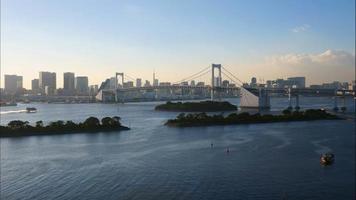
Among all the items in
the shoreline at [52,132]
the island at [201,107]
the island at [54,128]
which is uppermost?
the island at [201,107]

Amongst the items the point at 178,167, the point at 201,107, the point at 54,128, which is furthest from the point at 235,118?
the point at 178,167

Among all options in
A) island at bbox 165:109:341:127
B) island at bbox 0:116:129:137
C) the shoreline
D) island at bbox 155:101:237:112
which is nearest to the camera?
the shoreline

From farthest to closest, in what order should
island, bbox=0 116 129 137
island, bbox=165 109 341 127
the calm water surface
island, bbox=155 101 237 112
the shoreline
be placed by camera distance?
island, bbox=155 101 237 112 → island, bbox=165 109 341 127 → island, bbox=0 116 129 137 → the shoreline → the calm water surface

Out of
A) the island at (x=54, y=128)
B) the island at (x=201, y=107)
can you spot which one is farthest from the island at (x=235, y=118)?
the island at (x=201, y=107)

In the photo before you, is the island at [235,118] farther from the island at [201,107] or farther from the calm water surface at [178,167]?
the island at [201,107]

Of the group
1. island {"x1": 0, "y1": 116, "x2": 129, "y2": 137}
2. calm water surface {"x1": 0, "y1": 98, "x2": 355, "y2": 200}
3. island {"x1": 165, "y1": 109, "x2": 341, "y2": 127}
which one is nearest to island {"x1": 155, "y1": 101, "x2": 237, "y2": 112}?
island {"x1": 165, "y1": 109, "x2": 341, "y2": 127}

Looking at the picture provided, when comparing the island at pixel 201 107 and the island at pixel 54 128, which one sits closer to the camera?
the island at pixel 54 128

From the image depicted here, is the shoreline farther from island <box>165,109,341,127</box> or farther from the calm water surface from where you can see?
island <box>165,109,341,127</box>

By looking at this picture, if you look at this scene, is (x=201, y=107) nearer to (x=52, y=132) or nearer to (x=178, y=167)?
(x=52, y=132)
